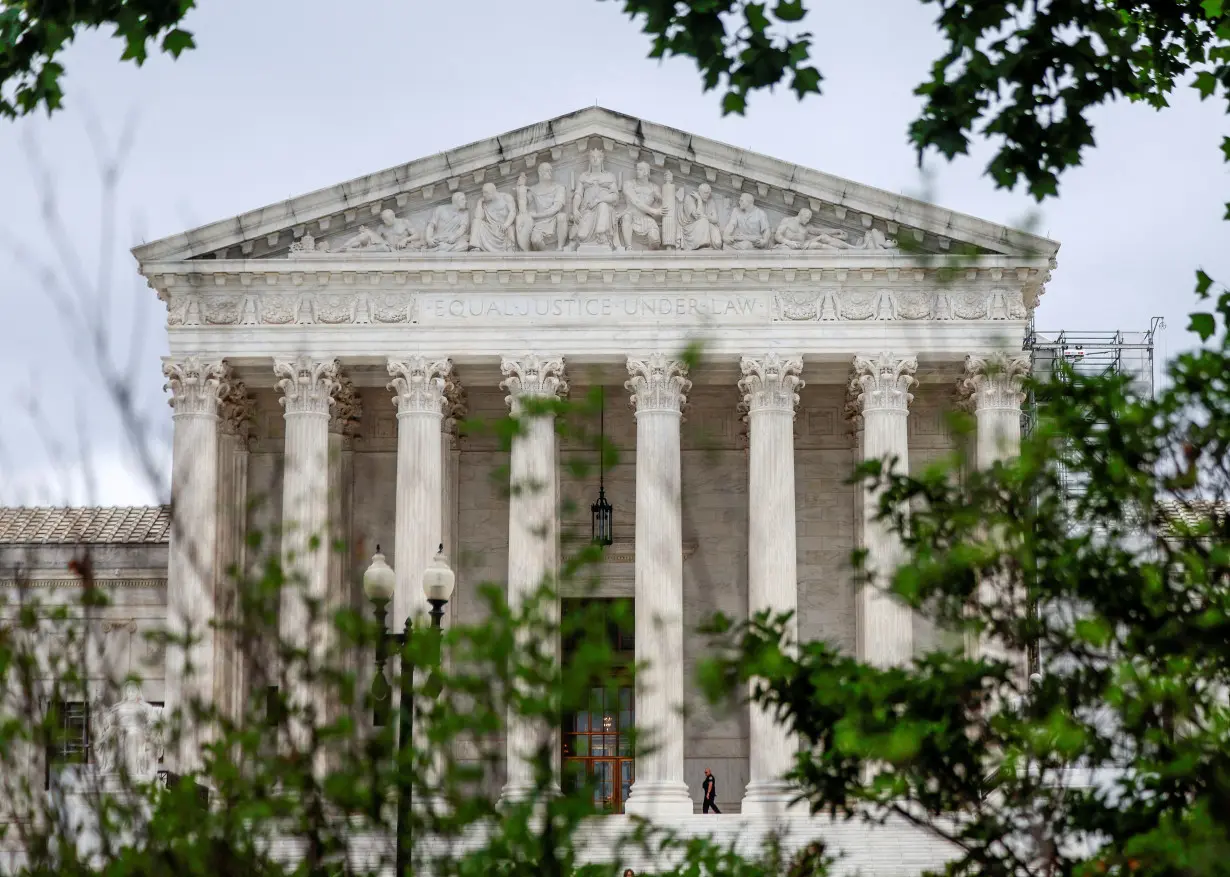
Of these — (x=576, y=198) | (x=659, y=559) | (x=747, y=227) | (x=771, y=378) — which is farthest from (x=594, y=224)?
(x=659, y=559)

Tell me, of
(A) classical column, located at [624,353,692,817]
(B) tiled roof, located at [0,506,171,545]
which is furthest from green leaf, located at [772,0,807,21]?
(B) tiled roof, located at [0,506,171,545]

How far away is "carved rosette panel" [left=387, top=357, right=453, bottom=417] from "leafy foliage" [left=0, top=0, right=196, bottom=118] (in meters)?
28.1

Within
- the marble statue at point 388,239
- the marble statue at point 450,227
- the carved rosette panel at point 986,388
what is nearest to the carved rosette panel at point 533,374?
the marble statue at point 450,227

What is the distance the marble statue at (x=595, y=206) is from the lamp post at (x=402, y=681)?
1941 centimetres

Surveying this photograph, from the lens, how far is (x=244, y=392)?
45.0 m

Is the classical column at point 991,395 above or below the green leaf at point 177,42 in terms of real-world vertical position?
Result: below

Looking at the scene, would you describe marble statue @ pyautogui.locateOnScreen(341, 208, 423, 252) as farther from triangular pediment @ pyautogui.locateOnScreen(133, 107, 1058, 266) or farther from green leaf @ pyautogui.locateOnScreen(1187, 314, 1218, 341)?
green leaf @ pyautogui.locateOnScreen(1187, 314, 1218, 341)

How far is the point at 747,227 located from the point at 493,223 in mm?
5766

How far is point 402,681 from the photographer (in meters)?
15.2

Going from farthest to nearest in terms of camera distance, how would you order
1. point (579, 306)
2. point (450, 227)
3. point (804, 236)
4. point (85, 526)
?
1. point (85, 526)
2. point (450, 227)
3. point (579, 306)
4. point (804, 236)

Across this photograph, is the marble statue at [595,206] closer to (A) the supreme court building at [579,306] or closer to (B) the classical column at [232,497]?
(A) the supreme court building at [579,306]

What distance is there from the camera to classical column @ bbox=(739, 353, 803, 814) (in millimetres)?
41297

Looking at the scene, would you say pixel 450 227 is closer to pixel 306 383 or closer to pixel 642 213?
pixel 642 213

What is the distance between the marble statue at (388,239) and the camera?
43.6 m
